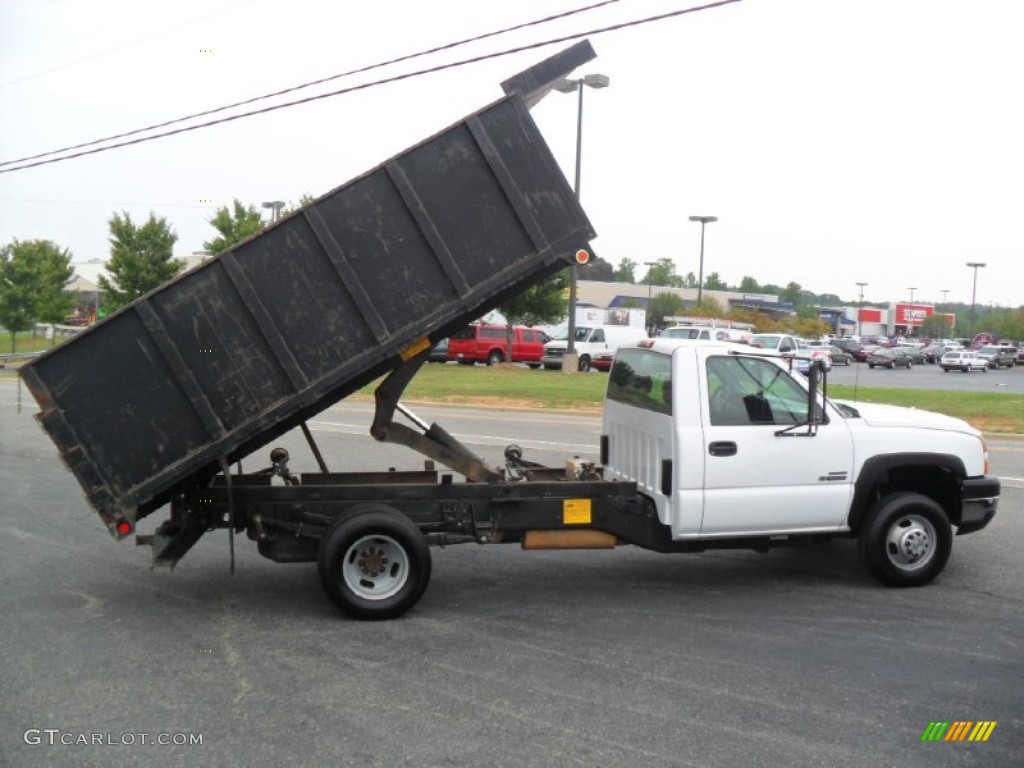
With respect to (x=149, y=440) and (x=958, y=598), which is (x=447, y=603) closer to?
(x=149, y=440)

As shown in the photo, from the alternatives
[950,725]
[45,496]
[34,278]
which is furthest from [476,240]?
[34,278]

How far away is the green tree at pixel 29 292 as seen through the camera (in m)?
44.4

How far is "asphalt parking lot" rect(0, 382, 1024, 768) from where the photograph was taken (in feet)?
15.4

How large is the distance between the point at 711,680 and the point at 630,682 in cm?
46

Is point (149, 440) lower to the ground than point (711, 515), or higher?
higher

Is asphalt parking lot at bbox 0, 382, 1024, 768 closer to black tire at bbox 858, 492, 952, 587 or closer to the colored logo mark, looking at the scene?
the colored logo mark

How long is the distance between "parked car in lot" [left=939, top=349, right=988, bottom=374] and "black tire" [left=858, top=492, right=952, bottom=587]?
55.1m

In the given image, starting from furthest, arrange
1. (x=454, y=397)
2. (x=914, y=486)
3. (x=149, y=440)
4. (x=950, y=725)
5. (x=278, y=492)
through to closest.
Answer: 1. (x=454, y=397)
2. (x=914, y=486)
3. (x=278, y=492)
4. (x=149, y=440)
5. (x=950, y=725)

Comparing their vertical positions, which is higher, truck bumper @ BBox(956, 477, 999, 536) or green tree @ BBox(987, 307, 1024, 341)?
truck bumper @ BBox(956, 477, 999, 536)

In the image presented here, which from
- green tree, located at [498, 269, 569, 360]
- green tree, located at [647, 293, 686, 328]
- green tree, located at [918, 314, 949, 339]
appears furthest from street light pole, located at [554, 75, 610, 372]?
green tree, located at [918, 314, 949, 339]

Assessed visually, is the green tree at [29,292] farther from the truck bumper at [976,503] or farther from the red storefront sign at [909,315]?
the red storefront sign at [909,315]

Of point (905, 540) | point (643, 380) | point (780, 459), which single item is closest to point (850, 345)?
point (905, 540)

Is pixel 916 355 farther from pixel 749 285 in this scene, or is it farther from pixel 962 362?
pixel 749 285

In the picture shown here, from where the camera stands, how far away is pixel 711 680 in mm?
5543
